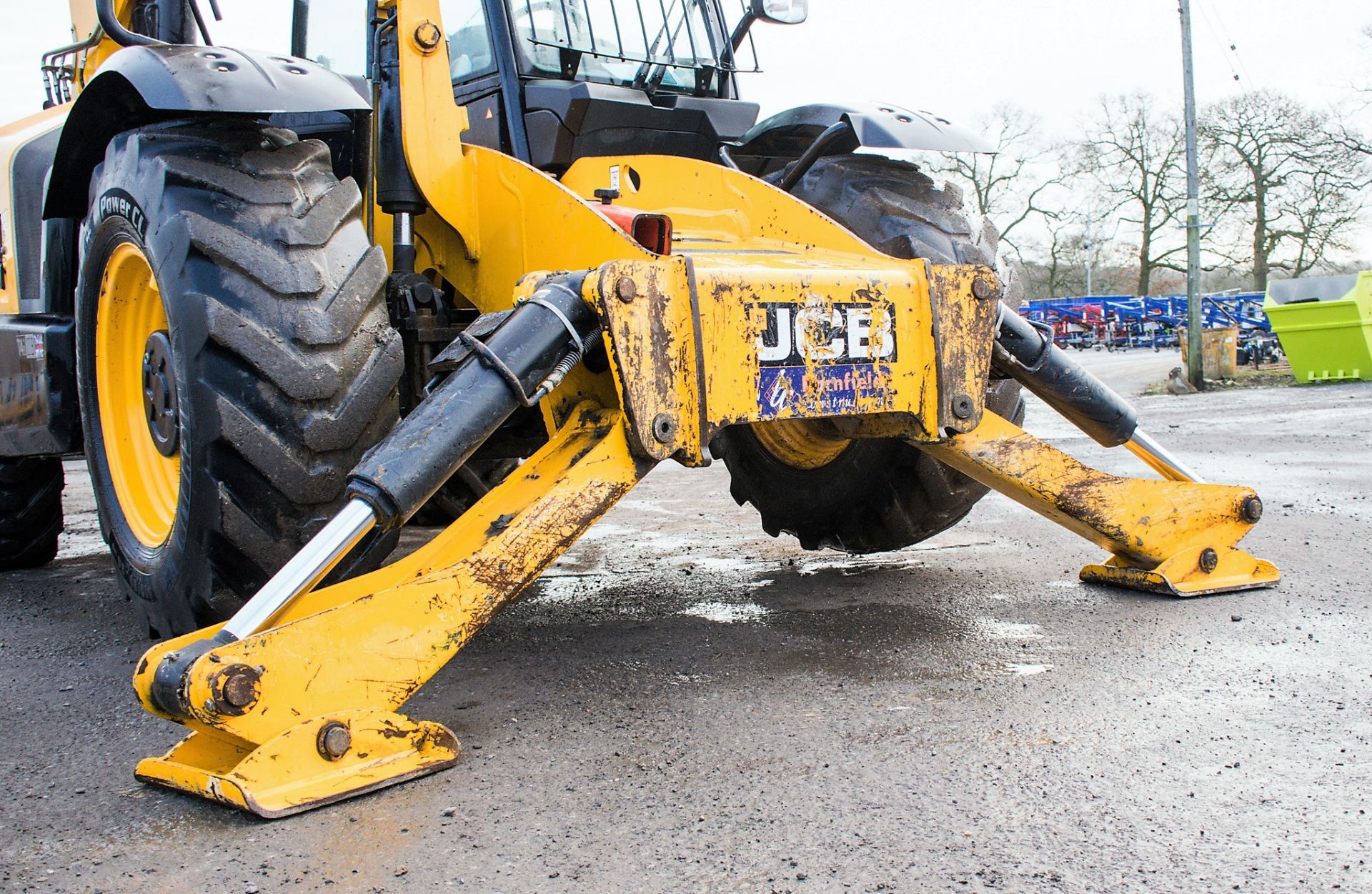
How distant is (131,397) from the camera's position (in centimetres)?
435

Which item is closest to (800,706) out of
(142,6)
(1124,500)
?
(1124,500)

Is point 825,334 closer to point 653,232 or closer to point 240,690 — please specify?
point 653,232

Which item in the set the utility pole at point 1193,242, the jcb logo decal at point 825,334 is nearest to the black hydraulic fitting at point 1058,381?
the jcb logo decal at point 825,334

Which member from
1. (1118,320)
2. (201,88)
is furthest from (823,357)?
(1118,320)

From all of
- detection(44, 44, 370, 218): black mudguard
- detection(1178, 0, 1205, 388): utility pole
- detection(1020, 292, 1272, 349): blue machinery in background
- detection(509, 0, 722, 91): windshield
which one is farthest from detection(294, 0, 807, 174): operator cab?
detection(1020, 292, 1272, 349): blue machinery in background

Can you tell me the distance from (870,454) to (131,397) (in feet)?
8.58

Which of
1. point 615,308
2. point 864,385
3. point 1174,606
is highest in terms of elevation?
point 615,308

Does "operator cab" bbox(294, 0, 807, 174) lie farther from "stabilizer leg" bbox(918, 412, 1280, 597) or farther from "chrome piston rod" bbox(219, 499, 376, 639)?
"chrome piston rod" bbox(219, 499, 376, 639)

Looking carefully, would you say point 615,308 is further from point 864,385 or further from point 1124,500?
point 1124,500

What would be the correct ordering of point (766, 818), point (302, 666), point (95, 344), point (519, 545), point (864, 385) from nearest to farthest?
point (766, 818) → point (302, 666) → point (519, 545) → point (864, 385) → point (95, 344)

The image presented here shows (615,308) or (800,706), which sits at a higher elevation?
(615,308)

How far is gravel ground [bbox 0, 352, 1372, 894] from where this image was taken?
2.16 metres

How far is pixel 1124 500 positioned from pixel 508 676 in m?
1.95

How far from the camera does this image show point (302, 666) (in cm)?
258
